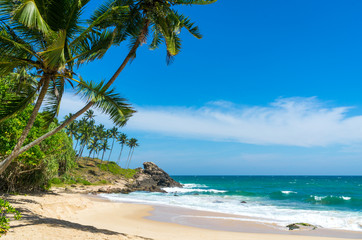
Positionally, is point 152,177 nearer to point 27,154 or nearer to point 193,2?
point 27,154

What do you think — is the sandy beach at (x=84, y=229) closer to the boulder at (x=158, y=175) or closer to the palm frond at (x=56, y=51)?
the palm frond at (x=56, y=51)

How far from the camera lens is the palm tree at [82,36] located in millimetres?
6145

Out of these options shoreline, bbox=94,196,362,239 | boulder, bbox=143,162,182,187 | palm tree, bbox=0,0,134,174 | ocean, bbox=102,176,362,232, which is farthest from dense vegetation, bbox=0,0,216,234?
boulder, bbox=143,162,182,187

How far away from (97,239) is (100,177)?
1901 inches

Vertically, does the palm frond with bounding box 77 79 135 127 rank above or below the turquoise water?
above

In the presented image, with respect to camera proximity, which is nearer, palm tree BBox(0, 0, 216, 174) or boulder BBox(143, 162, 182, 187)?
palm tree BBox(0, 0, 216, 174)

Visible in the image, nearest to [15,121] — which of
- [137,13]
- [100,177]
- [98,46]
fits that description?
[98,46]

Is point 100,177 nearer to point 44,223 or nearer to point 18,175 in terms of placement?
point 18,175

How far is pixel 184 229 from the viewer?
45.7 ft

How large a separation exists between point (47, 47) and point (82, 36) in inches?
44.4

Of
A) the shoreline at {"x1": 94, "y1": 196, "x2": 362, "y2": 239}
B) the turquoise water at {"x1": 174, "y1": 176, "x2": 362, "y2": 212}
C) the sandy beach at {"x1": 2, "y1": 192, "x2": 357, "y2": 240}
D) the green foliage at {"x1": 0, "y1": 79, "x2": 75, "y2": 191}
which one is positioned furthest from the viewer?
the turquoise water at {"x1": 174, "y1": 176, "x2": 362, "y2": 212}

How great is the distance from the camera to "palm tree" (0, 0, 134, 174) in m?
6.25

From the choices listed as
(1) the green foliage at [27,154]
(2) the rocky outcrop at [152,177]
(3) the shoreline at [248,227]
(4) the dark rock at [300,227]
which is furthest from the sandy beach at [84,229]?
(2) the rocky outcrop at [152,177]

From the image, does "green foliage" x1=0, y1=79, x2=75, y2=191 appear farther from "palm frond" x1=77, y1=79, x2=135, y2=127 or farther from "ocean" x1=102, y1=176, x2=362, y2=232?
"ocean" x1=102, y1=176, x2=362, y2=232
